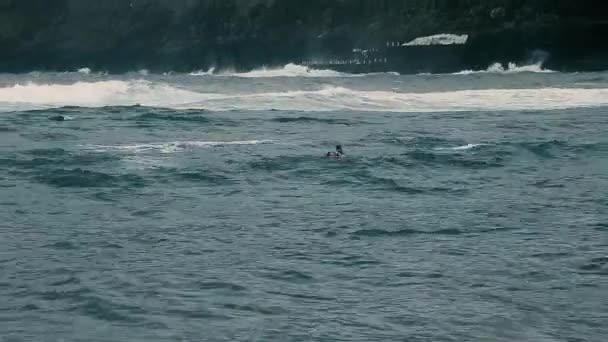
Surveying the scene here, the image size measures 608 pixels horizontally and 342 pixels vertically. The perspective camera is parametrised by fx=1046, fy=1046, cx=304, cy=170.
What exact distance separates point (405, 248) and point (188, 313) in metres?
4.91

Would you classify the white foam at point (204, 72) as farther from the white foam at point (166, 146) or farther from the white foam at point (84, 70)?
the white foam at point (166, 146)

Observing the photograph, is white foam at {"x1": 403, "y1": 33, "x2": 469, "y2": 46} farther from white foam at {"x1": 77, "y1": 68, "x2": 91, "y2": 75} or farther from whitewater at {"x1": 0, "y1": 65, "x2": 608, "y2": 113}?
white foam at {"x1": 77, "y1": 68, "x2": 91, "y2": 75}

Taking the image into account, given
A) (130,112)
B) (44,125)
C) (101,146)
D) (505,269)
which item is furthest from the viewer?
(130,112)

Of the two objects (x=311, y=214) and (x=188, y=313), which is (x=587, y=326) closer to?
(x=188, y=313)

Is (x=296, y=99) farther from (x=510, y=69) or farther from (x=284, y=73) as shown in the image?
(x=510, y=69)

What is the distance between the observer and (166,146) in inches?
1239

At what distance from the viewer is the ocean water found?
13484 mm

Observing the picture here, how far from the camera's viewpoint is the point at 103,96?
173 ft

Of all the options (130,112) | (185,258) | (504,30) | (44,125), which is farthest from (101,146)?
(504,30)

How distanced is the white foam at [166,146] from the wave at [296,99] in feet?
42.7

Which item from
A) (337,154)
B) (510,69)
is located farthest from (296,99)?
(510,69)

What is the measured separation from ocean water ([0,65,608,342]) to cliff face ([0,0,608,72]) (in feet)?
106

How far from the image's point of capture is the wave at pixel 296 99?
4697 centimetres

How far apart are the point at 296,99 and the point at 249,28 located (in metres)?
30.3
